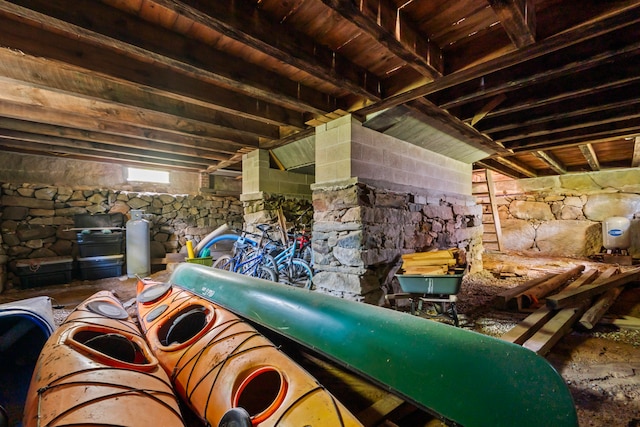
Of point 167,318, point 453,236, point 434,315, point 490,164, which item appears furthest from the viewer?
point 490,164

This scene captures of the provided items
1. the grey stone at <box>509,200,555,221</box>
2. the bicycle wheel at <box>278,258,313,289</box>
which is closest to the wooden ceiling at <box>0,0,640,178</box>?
the bicycle wheel at <box>278,258,313,289</box>

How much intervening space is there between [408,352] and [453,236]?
12.3 ft

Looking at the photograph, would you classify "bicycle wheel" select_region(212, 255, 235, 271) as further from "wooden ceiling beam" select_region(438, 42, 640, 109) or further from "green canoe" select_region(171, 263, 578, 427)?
"wooden ceiling beam" select_region(438, 42, 640, 109)

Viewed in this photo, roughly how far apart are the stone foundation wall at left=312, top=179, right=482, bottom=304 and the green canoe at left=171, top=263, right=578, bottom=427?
1175 millimetres

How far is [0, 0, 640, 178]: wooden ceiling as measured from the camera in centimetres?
168

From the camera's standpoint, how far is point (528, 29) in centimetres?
166

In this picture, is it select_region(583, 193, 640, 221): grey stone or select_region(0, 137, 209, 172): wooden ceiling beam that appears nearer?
select_region(0, 137, 209, 172): wooden ceiling beam

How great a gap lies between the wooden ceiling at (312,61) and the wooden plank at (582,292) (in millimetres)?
1988

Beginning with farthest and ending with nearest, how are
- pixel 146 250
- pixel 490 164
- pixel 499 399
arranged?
pixel 490 164, pixel 146 250, pixel 499 399

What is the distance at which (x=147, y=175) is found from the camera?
6.65 meters

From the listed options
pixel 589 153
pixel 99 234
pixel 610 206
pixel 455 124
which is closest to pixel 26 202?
pixel 99 234

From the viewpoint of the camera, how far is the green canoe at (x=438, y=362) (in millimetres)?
1033

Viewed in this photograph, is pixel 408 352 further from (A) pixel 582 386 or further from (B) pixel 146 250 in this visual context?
(B) pixel 146 250

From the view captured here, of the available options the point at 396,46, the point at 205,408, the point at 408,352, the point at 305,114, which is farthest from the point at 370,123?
the point at 205,408
